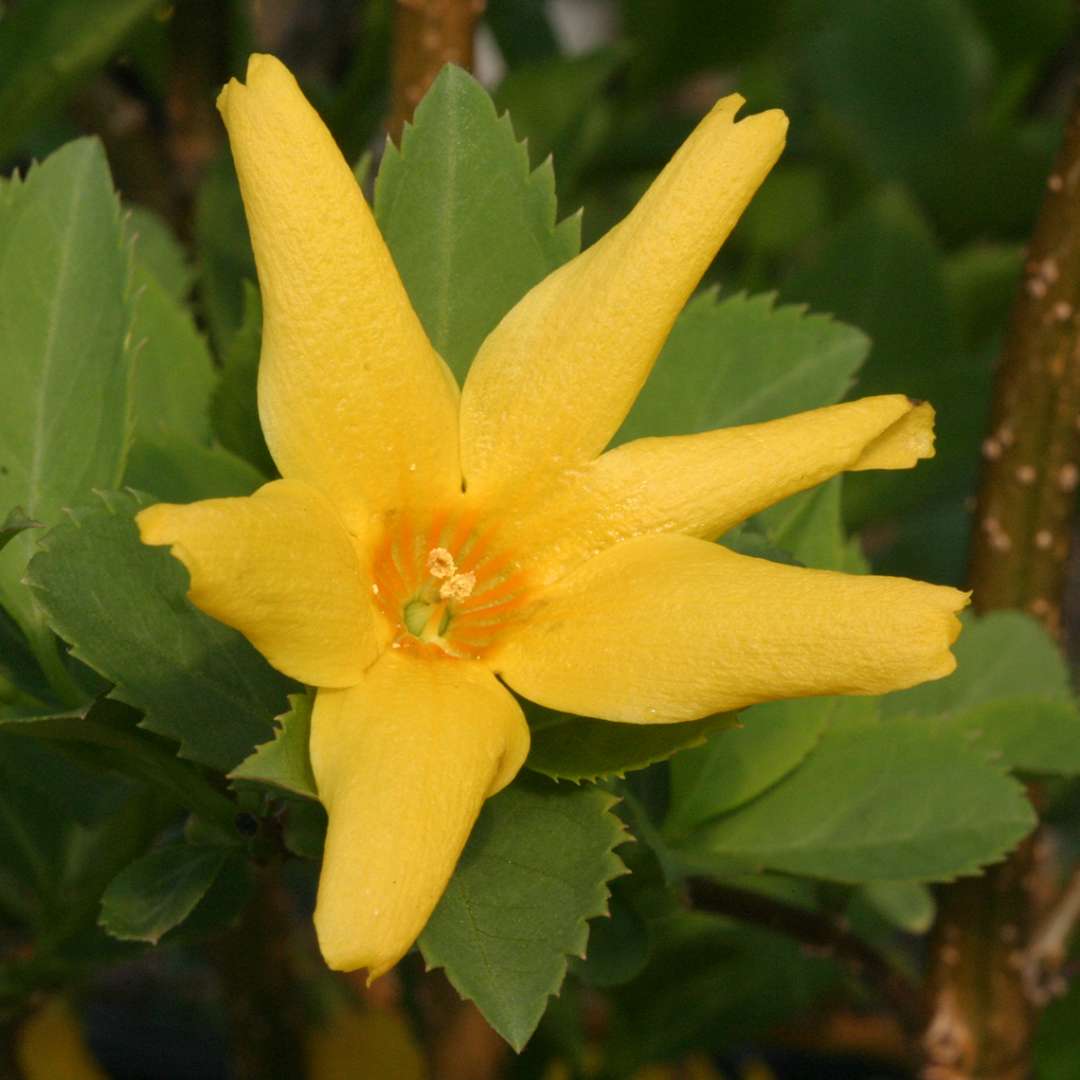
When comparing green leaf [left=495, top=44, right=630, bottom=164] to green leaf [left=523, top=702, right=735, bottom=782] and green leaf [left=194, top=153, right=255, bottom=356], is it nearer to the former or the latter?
green leaf [left=194, top=153, right=255, bottom=356]

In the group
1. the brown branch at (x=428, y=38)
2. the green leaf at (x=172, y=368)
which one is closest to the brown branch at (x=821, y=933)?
the green leaf at (x=172, y=368)

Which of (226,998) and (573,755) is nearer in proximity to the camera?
(573,755)

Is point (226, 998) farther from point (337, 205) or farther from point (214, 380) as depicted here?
point (337, 205)

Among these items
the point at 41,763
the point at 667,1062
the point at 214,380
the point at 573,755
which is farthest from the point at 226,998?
the point at 573,755

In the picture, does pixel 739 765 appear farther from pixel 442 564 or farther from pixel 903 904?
pixel 903 904

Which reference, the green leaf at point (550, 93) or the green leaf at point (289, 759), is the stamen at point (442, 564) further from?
the green leaf at point (550, 93)

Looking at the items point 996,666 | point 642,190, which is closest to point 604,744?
point 996,666

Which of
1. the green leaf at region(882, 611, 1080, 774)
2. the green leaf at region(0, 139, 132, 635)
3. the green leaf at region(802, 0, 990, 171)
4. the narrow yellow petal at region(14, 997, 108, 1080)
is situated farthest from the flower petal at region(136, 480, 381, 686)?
the green leaf at region(802, 0, 990, 171)
